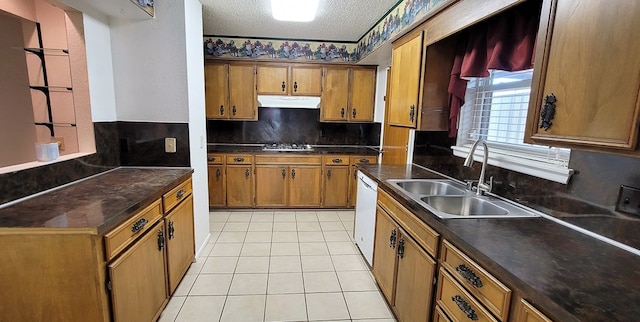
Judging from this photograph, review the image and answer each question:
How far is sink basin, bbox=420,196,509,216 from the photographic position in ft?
5.82

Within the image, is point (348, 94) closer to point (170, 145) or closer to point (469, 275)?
point (170, 145)

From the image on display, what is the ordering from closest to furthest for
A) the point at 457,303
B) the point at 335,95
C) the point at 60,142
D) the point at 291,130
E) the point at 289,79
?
the point at 457,303
the point at 60,142
the point at 289,79
the point at 335,95
the point at 291,130

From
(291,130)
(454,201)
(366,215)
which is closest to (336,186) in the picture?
(291,130)

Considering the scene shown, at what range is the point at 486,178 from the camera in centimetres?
196

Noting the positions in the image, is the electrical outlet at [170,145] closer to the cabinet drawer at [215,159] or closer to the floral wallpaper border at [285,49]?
the cabinet drawer at [215,159]

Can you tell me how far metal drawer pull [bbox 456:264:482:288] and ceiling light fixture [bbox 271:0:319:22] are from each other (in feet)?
7.57

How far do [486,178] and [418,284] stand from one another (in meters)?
0.86

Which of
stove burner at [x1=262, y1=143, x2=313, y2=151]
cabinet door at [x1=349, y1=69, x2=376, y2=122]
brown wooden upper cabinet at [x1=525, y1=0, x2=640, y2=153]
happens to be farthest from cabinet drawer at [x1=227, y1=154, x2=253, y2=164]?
brown wooden upper cabinet at [x1=525, y1=0, x2=640, y2=153]

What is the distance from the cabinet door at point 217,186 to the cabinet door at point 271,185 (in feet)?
1.50

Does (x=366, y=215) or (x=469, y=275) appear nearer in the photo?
(x=469, y=275)

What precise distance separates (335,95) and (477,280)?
3.39 m

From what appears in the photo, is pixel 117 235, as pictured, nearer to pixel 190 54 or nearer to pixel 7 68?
pixel 190 54

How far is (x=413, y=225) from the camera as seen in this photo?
172cm

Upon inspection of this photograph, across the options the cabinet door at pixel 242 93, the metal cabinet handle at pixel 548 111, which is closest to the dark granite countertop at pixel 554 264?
the metal cabinet handle at pixel 548 111
